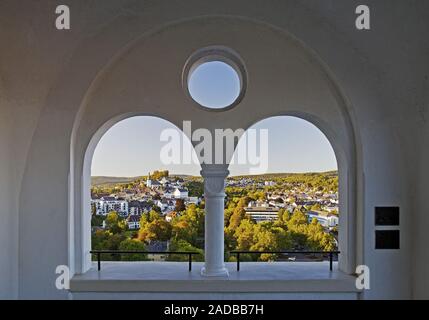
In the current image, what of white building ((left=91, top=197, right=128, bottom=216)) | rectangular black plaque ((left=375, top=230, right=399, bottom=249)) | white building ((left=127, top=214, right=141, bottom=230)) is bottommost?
rectangular black plaque ((left=375, top=230, right=399, bottom=249))

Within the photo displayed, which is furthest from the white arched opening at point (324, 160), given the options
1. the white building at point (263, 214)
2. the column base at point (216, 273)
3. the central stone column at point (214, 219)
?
the column base at point (216, 273)

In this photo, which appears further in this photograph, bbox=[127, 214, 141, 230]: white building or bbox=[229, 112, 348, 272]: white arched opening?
bbox=[127, 214, 141, 230]: white building

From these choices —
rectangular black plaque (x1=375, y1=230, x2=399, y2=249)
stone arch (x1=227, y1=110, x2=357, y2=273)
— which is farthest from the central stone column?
rectangular black plaque (x1=375, y1=230, x2=399, y2=249)

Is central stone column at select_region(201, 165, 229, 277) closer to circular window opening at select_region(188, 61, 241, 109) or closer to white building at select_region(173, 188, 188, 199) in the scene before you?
white building at select_region(173, 188, 188, 199)

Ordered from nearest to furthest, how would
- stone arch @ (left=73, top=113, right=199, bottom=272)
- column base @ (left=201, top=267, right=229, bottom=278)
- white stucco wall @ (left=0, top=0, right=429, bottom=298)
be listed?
white stucco wall @ (left=0, top=0, right=429, bottom=298)
column base @ (left=201, top=267, right=229, bottom=278)
stone arch @ (left=73, top=113, right=199, bottom=272)

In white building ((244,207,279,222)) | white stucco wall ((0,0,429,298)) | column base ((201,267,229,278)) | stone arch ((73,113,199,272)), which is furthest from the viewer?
white building ((244,207,279,222))

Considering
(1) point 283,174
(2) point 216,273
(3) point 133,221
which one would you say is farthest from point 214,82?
(2) point 216,273

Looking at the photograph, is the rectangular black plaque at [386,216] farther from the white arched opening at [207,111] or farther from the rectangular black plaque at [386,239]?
the white arched opening at [207,111]

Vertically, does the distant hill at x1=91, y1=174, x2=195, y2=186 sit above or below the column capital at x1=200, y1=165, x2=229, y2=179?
below
